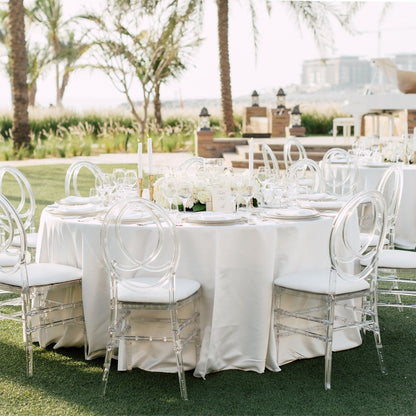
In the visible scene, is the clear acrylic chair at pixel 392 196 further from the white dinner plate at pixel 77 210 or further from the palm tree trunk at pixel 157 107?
the palm tree trunk at pixel 157 107

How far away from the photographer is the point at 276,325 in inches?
144

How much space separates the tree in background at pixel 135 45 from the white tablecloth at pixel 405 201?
531 inches

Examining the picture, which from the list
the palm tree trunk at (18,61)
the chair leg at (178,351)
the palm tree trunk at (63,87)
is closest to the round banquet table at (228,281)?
the chair leg at (178,351)

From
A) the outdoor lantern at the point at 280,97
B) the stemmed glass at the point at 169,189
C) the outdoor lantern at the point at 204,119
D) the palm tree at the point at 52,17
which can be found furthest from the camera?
the palm tree at the point at 52,17

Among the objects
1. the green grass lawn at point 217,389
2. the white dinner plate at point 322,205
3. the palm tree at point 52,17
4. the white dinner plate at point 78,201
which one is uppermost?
the palm tree at point 52,17

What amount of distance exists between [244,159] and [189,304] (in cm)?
897

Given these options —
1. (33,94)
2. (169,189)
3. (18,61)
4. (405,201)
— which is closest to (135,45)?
(18,61)

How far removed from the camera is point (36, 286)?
3.66 metres

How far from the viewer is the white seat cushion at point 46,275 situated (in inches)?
145

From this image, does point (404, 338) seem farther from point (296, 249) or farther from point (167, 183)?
point (167, 183)

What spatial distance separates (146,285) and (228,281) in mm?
471

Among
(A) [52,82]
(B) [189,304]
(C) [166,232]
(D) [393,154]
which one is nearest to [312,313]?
(B) [189,304]

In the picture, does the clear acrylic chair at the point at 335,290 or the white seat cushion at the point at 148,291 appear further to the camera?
the clear acrylic chair at the point at 335,290

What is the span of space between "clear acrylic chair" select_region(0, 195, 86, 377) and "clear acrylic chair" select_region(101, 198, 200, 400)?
35 centimetres
